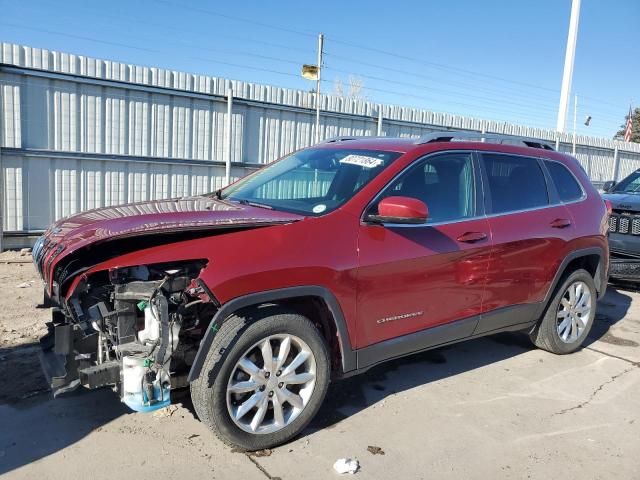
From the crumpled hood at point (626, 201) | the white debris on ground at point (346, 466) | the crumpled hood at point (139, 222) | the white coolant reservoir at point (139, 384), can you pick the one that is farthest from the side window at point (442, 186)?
the crumpled hood at point (626, 201)

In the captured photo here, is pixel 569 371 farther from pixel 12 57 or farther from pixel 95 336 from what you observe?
pixel 12 57

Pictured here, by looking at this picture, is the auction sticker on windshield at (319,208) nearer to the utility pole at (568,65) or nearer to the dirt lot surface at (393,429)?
the dirt lot surface at (393,429)

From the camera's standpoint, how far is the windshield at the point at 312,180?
3.77 meters

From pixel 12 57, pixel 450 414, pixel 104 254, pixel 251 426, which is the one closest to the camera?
pixel 104 254

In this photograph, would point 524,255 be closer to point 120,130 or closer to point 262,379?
point 262,379

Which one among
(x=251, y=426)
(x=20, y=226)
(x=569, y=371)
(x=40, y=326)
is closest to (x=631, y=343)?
(x=569, y=371)

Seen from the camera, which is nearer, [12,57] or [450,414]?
[450,414]

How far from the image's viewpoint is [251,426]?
3.23 meters

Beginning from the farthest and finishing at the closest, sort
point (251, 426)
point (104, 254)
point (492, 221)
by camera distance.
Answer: point (492, 221)
point (251, 426)
point (104, 254)

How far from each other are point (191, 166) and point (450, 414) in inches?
269

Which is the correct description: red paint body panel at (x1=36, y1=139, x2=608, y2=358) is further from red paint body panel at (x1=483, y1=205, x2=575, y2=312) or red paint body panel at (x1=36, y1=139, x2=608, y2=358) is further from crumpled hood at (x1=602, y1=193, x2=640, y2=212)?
crumpled hood at (x1=602, y1=193, x2=640, y2=212)

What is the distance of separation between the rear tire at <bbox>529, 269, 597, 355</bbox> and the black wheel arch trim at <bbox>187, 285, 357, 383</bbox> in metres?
2.41

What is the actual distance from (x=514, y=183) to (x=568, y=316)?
4.94ft

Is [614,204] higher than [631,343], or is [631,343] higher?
[614,204]
